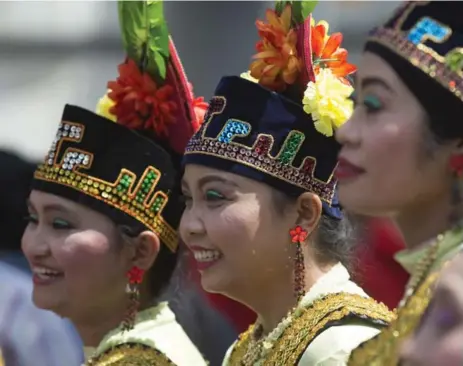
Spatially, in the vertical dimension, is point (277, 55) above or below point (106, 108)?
above

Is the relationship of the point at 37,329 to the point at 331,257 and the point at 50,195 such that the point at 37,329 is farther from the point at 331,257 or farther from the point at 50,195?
the point at 331,257

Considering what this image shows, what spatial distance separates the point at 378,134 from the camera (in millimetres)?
1683

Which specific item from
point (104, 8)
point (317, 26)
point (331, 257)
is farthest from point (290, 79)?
point (104, 8)

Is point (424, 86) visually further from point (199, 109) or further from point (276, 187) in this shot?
point (199, 109)

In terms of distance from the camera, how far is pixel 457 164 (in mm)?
1649

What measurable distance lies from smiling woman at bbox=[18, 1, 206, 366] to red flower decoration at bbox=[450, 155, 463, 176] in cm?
124

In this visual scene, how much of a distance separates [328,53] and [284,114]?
8.1 inches

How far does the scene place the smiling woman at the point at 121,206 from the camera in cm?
275

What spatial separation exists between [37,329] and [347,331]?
1.58 meters

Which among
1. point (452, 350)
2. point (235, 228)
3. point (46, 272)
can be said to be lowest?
point (46, 272)

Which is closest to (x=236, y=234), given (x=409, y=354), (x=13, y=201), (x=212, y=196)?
(x=212, y=196)

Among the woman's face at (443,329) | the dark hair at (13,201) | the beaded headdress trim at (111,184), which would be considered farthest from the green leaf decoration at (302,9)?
the dark hair at (13,201)

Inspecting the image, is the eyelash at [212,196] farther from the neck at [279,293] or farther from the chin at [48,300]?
the chin at [48,300]

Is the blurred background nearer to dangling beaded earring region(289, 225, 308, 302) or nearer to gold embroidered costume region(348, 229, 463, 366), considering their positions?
dangling beaded earring region(289, 225, 308, 302)
